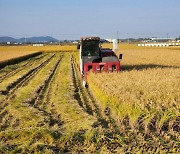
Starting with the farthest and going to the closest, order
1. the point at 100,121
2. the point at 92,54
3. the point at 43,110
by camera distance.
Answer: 1. the point at 92,54
2. the point at 43,110
3. the point at 100,121

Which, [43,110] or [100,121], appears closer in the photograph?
[100,121]

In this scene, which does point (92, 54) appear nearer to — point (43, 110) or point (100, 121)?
point (43, 110)

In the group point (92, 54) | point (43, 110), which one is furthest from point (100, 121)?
point (92, 54)

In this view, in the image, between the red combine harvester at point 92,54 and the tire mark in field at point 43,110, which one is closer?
the tire mark in field at point 43,110

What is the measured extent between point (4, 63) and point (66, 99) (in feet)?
66.5

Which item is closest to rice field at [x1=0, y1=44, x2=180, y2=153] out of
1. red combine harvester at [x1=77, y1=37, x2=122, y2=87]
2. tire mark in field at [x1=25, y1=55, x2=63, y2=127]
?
tire mark in field at [x1=25, y1=55, x2=63, y2=127]

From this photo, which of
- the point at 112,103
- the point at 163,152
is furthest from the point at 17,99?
the point at 163,152

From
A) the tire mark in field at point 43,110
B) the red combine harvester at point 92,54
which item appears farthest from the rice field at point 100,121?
the red combine harvester at point 92,54

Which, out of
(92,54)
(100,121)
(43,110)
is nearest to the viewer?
(100,121)

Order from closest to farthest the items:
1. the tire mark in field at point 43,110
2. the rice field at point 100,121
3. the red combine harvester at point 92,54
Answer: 1. the rice field at point 100,121
2. the tire mark in field at point 43,110
3. the red combine harvester at point 92,54

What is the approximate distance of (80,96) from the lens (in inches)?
523

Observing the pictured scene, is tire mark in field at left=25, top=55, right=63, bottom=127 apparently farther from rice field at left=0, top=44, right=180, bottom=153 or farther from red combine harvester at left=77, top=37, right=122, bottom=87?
red combine harvester at left=77, top=37, right=122, bottom=87

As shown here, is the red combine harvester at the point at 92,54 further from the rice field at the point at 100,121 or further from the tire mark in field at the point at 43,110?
the rice field at the point at 100,121

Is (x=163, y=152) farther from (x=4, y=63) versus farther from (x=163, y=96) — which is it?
(x=4, y=63)
